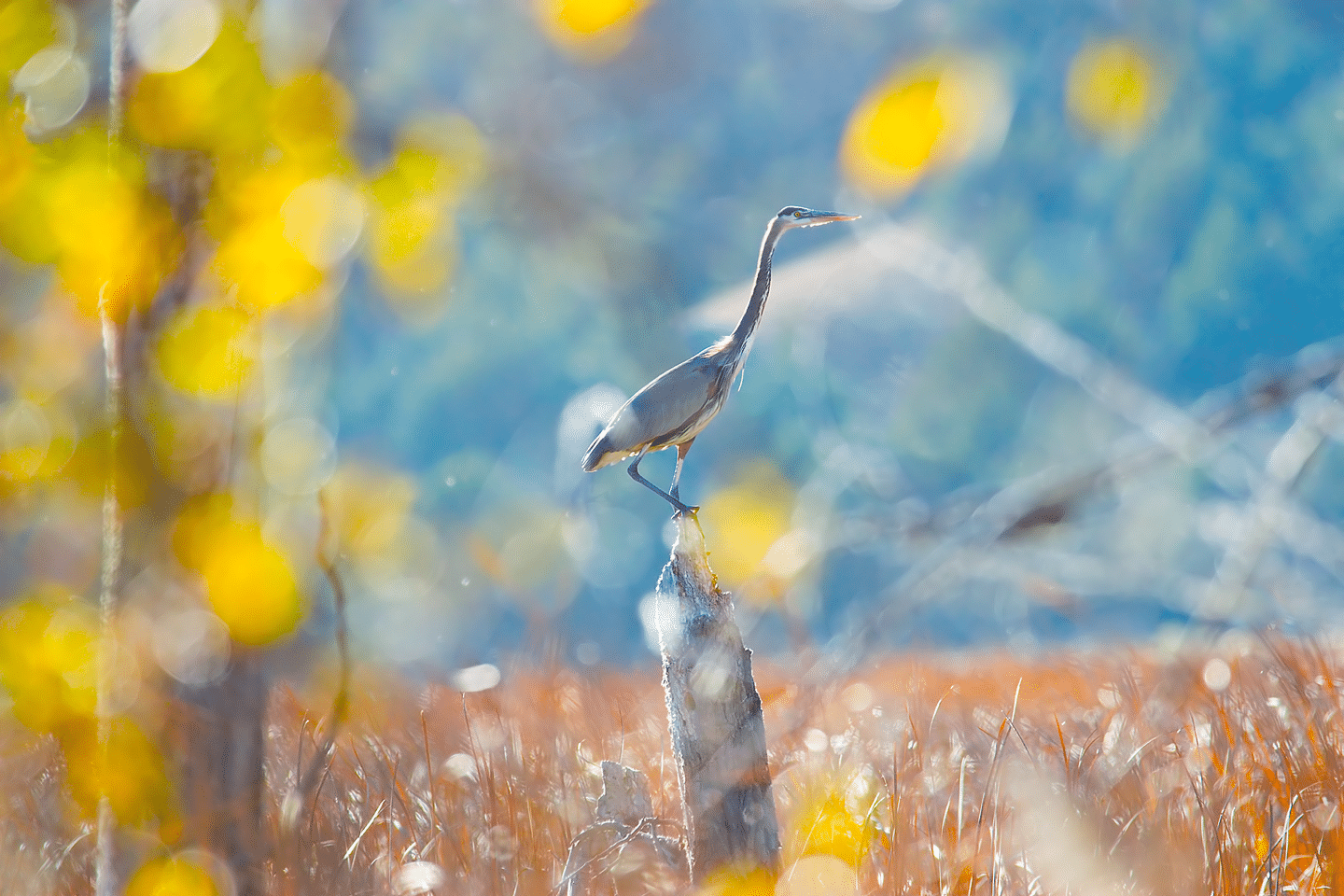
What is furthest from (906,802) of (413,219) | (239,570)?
(413,219)

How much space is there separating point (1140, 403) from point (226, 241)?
135 cm

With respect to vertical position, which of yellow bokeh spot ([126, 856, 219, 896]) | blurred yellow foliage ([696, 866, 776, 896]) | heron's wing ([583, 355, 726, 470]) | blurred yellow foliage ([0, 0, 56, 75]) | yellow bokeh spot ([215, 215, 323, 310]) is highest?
blurred yellow foliage ([0, 0, 56, 75])

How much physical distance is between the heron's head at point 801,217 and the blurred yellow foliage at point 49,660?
1952mm

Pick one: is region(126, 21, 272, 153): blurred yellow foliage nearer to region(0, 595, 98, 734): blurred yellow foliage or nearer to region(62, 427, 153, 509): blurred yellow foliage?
region(62, 427, 153, 509): blurred yellow foliage

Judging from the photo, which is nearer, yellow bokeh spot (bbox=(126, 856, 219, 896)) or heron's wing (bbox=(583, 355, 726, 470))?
yellow bokeh spot (bbox=(126, 856, 219, 896))

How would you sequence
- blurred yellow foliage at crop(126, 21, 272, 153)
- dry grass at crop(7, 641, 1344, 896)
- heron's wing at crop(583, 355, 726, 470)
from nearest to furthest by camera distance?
1. blurred yellow foliage at crop(126, 21, 272, 153)
2. dry grass at crop(7, 641, 1344, 896)
3. heron's wing at crop(583, 355, 726, 470)

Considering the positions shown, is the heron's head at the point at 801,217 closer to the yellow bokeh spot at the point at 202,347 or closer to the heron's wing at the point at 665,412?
the heron's wing at the point at 665,412

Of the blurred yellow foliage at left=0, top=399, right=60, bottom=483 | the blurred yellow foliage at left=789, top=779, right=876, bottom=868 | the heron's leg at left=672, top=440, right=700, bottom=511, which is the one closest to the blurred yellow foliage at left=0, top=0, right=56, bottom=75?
the blurred yellow foliage at left=0, top=399, right=60, bottom=483

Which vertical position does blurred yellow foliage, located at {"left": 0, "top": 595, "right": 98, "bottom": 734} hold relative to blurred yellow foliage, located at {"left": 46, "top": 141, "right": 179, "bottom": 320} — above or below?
below

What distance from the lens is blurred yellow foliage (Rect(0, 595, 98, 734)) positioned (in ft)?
5.09

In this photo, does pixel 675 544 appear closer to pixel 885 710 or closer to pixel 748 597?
pixel 748 597

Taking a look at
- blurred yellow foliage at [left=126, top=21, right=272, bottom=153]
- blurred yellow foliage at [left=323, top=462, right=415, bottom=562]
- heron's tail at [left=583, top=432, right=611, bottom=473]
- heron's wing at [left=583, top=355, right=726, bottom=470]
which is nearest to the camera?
blurred yellow foliage at [left=126, top=21, right=272, bottom=153]

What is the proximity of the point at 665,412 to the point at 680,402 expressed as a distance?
5 cm

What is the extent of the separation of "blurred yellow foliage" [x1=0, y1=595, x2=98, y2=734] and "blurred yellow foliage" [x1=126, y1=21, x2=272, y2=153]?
36.2 inches
